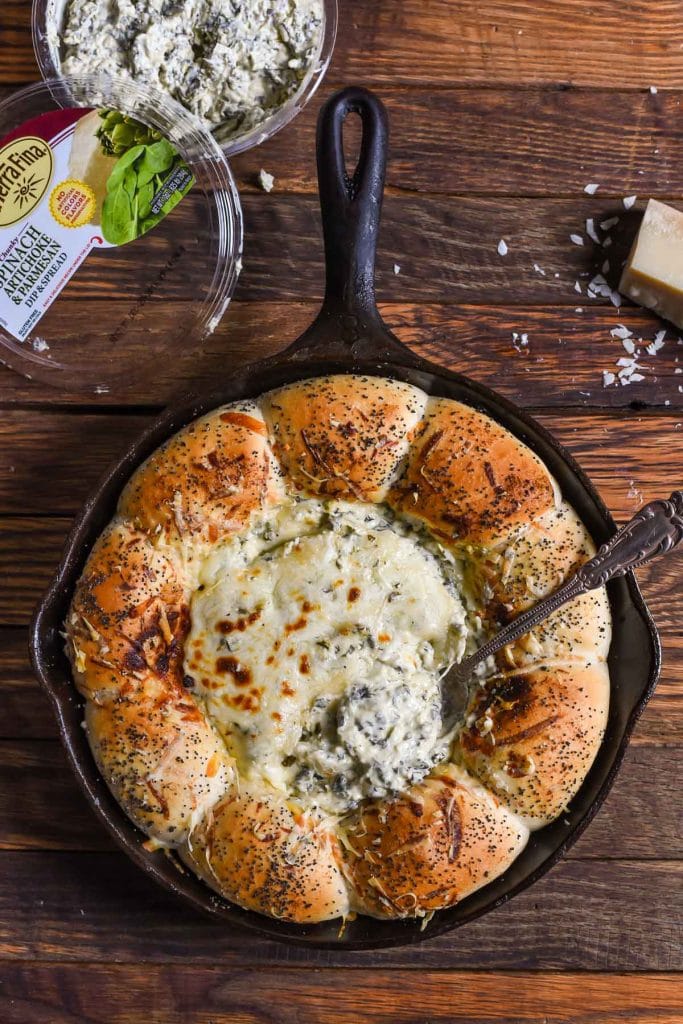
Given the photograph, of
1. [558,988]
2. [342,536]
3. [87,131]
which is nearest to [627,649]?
[342,536]

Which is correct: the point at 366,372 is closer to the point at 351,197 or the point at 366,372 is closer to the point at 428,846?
the point at 351,197

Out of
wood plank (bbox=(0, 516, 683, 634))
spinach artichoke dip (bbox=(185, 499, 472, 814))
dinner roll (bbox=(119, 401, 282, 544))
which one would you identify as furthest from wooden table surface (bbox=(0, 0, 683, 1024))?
spinach artichoke dip (bbox=(185, 499, 472, 814))

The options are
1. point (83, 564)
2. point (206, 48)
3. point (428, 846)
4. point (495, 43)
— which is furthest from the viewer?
point (495, 43)

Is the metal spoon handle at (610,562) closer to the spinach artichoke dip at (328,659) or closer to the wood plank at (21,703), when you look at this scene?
the spinach artichoke dip at (328,659)

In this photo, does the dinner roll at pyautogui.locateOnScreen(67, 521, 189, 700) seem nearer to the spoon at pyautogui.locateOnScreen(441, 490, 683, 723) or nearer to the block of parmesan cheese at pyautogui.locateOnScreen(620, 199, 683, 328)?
the spoon at pyautogui.locateOnScreen(441, 490, 683, 723)

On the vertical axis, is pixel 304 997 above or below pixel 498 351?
below

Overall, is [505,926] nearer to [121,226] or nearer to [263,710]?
[263,710]

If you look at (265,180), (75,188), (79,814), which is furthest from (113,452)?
(79,814)
